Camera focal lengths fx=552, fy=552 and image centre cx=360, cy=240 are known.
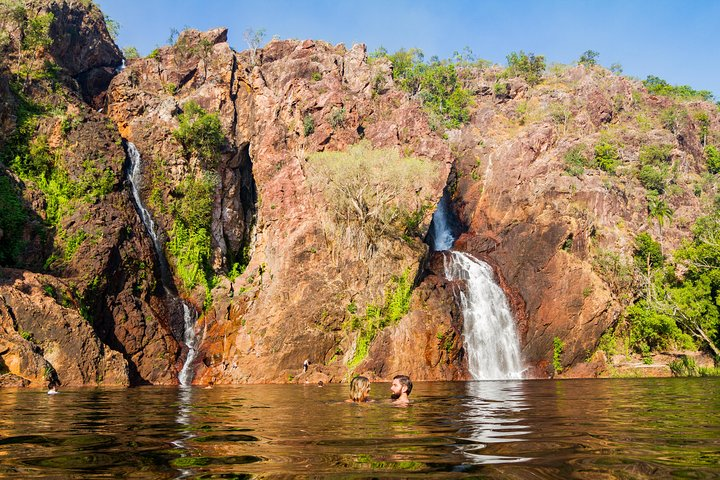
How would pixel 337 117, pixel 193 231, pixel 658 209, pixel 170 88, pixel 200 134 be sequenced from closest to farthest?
pixel 193 231 → pixel 200 134 → pixel 337 117 → pixel 170 88 → pixel 658 209

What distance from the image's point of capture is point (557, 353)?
1571 inches

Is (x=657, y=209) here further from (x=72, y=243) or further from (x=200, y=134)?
(x=72, y=243)

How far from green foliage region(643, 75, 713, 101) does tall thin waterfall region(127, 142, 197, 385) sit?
3206 inches

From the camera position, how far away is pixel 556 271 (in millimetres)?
43344

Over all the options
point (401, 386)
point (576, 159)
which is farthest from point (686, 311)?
point (401, 386)

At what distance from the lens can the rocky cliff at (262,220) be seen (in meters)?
34.2

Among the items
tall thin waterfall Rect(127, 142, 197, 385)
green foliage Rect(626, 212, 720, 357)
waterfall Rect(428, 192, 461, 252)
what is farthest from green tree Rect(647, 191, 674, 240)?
tall thin waterfall Rect(127, 142, 197, 385)

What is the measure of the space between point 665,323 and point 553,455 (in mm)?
40515

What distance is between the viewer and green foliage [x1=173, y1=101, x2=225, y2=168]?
45.8 meters

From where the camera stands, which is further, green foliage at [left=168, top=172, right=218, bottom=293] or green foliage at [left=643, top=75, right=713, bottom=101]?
green foliage at [left=643, top=75, right=713, bottom=101]

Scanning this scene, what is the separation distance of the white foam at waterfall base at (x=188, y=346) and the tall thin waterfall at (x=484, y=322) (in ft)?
60.6

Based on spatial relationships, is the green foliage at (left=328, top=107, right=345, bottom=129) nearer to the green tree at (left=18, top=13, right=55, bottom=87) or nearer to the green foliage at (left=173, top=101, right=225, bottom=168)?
the green foliage at (left=173, top=101, right=225, bottom=168)

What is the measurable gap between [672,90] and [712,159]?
26173mm

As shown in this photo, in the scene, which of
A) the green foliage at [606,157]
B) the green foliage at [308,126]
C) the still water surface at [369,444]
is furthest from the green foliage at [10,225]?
the green foliage at [606,157]
